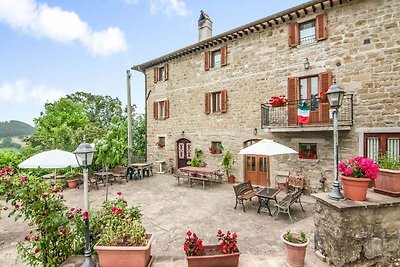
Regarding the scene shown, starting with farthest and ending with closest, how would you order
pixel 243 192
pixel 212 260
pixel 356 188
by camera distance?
pixel 243 192, pixel 356 188, pixel 212 260

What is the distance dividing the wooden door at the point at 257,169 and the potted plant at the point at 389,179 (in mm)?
6602

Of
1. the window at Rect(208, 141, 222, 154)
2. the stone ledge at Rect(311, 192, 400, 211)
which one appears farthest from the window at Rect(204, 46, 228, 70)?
the stone ledge at Rect(311, 192, 400, 211)

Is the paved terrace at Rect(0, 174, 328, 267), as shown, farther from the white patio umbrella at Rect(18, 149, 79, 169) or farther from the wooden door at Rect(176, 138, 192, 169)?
the wooden door at Rect(176, 138, 192, 169)

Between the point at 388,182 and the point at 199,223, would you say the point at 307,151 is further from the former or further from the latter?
the point at 199,223

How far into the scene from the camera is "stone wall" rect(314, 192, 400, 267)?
3762 mm

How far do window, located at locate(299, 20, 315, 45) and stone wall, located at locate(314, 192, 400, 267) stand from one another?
7871mm

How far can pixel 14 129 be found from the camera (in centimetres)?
4788

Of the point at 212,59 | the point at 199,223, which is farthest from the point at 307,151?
the point at 212,59

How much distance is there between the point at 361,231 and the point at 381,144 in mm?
5840

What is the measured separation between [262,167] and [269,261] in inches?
299

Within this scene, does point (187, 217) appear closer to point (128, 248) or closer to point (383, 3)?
point (128, 248)

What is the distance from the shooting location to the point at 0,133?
4297 cm

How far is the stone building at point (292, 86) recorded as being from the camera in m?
8.18

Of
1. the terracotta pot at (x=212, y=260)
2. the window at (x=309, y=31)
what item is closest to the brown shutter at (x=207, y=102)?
the window at (x=309, y=31)
